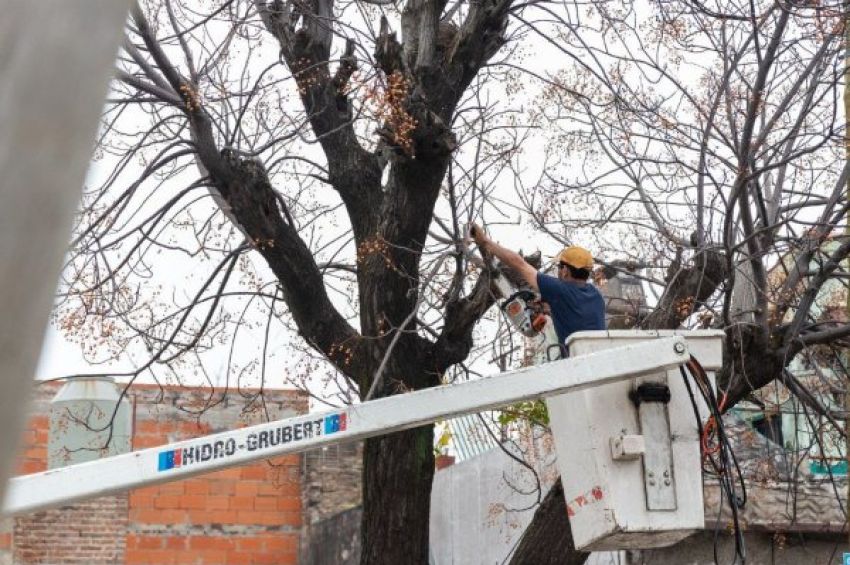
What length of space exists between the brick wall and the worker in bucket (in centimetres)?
1209

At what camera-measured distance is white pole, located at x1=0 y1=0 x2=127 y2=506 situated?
1.67 m

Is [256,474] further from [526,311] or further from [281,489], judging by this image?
[526,311]

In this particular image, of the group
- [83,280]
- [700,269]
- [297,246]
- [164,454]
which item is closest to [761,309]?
[700,269]

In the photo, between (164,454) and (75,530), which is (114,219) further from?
(75,530)

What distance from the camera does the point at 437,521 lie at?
661 inches

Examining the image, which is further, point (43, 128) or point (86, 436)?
point (86, 436)

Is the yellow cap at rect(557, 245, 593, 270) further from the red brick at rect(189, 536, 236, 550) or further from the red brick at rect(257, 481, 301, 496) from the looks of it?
the red brick at rect(189, 536, 236, 550)

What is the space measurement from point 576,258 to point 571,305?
0.34 metres

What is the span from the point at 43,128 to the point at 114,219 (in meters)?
8.89

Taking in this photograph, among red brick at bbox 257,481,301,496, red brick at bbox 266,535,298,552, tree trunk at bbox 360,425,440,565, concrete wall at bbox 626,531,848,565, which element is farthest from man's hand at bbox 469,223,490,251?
red brick at bbox 266,535,298,552

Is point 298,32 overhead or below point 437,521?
overhead

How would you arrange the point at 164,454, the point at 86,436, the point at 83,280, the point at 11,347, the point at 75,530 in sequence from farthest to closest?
the point at 75,530 → the point at 86,436 → the point at 83,280 → the point at 164,454 → the point at 11,347

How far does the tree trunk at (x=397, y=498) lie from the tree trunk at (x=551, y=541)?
2.33 ft

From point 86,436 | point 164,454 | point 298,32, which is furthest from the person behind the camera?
point 86,436
